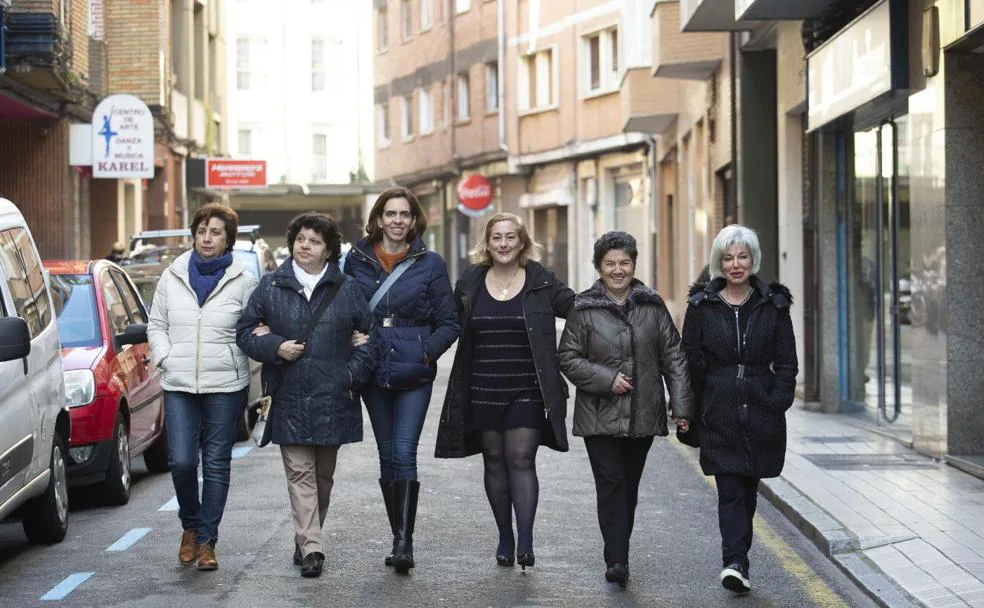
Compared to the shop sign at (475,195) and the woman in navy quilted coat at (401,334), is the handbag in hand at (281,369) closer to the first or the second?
the woman in navy quilted coat at (401,334)

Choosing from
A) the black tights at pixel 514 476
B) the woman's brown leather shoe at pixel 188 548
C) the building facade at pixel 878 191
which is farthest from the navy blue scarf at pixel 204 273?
the building facade at pixel 878 191

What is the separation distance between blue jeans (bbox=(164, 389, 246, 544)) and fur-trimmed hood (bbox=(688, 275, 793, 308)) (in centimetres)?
239

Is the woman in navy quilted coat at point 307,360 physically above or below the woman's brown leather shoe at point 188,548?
above

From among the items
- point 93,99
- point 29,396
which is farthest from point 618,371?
point 93,99

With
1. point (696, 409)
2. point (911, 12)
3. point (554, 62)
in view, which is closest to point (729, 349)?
point (696, 409)

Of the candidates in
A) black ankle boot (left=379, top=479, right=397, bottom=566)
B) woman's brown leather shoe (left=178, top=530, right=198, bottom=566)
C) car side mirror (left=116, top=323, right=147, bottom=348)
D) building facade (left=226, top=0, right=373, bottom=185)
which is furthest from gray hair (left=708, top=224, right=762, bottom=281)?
building facade (left=226, top=0, right=373, bottom=185)

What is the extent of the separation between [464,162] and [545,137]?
5.90 m

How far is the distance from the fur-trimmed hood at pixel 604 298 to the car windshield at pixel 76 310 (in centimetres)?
440

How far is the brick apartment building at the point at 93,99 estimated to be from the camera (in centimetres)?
2191

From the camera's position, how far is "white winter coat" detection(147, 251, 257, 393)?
28.5 feet

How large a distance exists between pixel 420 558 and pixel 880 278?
8696mm

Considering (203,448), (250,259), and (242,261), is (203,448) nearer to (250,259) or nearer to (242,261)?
(242,261)

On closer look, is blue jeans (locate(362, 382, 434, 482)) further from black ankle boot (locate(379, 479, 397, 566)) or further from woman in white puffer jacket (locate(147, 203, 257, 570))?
woman in white puffer jacket (locate(147, 203, 257, 570))

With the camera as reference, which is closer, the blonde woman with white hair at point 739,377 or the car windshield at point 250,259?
the blonde woman with white hair at point 739,377
